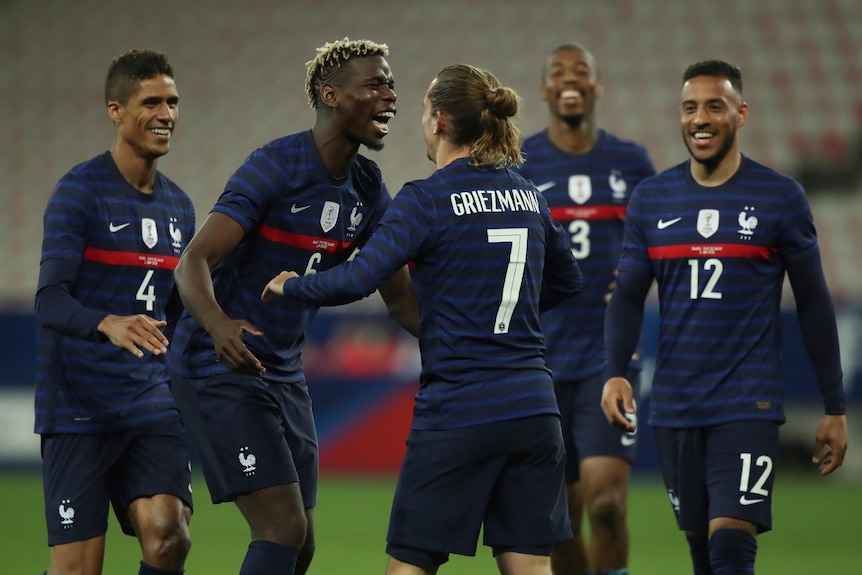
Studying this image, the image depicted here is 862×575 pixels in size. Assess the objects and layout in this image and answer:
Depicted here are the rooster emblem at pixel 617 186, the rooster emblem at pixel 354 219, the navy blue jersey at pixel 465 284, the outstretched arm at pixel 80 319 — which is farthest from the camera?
the rooster emblem at pixel 617 186

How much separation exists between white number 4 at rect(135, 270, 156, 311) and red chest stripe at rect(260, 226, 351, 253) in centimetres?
74

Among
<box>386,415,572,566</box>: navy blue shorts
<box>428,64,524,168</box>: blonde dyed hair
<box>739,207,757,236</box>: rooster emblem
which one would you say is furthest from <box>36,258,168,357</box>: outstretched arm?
<box>739,207,757,236</box>: rooster emblem

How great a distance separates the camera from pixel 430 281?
4477 mm

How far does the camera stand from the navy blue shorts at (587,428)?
6.72 m

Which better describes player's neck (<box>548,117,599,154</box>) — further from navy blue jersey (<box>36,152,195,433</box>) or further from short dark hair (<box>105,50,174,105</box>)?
navy blue jersey (<box>36,152,195,433</box>)

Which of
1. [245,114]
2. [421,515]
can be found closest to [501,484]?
[421,515]

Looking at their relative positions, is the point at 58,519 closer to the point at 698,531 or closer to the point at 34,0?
the point at 698,531

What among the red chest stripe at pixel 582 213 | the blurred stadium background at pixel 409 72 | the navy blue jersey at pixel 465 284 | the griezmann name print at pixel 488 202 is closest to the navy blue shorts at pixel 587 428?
the red chest stripe at pixel 582 213

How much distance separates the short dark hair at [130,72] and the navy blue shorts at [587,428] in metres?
2.65

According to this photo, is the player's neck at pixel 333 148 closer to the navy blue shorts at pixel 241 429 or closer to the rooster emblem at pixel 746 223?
the navy blue shorts at pixel 241 429

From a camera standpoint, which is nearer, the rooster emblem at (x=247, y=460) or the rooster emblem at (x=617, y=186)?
the rooster emblem at (x=247, y=460)

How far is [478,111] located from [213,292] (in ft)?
3.69

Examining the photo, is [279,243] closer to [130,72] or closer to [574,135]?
[130,72]

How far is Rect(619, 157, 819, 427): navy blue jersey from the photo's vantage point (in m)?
5.38
